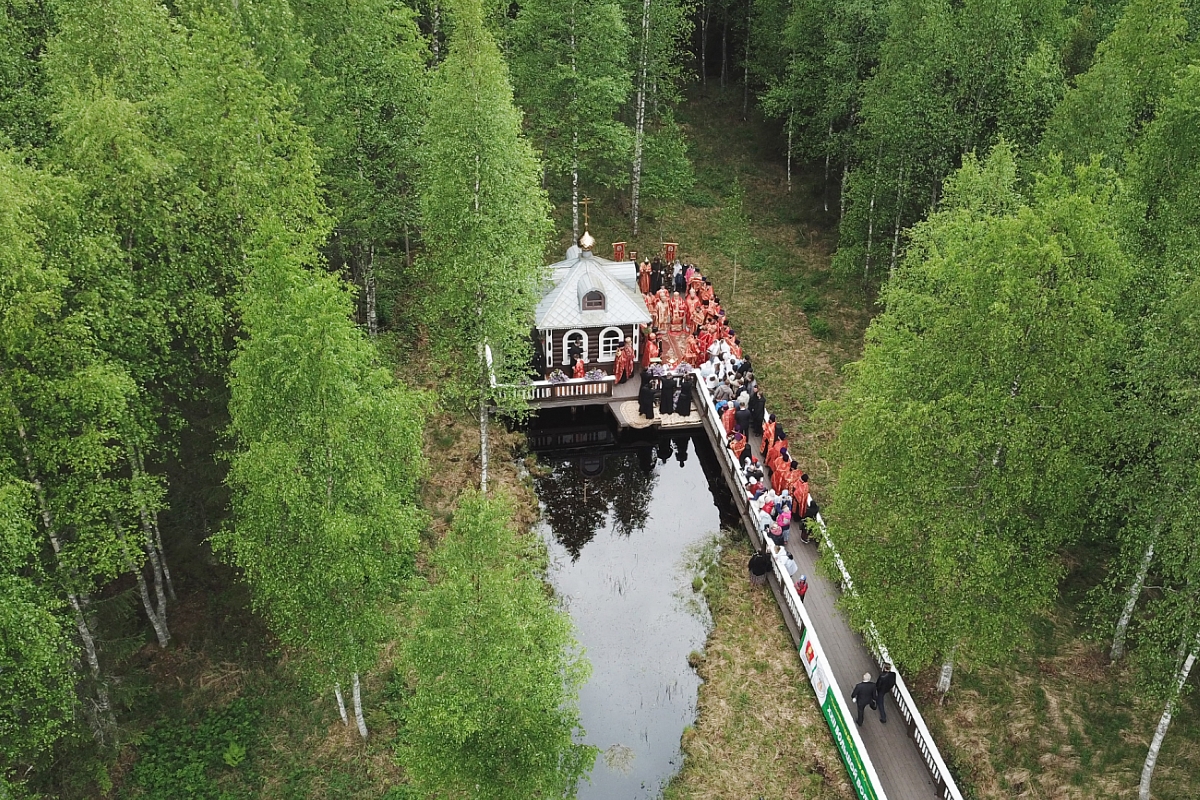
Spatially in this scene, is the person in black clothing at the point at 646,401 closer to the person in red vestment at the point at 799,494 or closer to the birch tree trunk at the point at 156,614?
the person in red vestment at the point at 799,494

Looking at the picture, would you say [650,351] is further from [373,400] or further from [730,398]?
[373,400]

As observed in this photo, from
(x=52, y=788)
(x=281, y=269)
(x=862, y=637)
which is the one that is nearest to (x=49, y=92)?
(x=281, y=269)

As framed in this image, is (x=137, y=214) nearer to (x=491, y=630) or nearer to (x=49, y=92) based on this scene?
(x=49, y=92)

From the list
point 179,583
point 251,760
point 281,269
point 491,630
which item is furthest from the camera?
point 179,583

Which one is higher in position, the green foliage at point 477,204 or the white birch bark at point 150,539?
the green foliage at point 477,204

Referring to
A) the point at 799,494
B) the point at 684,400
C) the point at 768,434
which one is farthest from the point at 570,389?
the point at 799,494

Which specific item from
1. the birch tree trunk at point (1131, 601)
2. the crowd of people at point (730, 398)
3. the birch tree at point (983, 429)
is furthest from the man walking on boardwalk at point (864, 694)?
the birch tree trunk at point (1131, 601)

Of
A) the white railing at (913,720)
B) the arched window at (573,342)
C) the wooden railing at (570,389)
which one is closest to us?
the white railing at (913,720)
